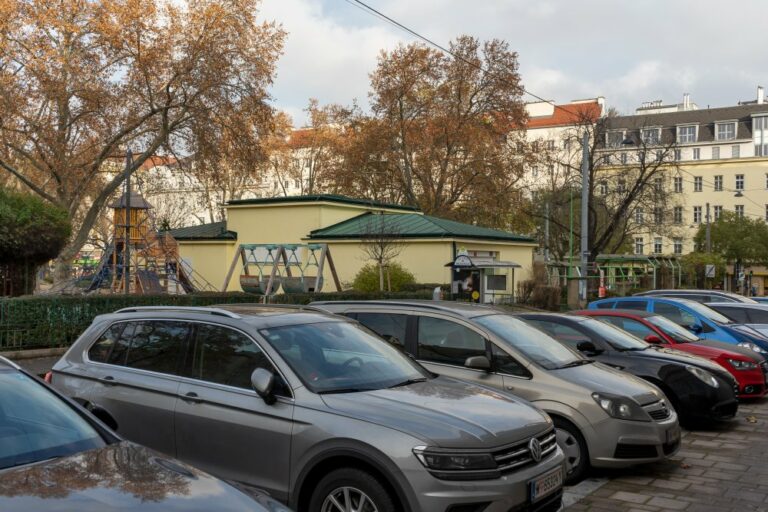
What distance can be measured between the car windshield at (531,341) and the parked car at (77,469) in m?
4.33

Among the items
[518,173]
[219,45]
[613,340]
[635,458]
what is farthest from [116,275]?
[635,458]

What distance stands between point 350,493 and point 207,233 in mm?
34580

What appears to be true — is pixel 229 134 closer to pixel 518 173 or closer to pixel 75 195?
pixel 75 195

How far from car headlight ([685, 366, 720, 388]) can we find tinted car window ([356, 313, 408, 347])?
13.4 ft

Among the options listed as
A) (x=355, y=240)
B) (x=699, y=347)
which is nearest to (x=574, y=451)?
(x=699, y=347)

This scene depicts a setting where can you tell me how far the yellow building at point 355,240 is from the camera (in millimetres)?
30906

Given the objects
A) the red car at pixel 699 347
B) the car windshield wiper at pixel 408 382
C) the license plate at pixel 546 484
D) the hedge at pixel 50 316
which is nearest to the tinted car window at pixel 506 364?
the car windshield wiper at pixel 408 382

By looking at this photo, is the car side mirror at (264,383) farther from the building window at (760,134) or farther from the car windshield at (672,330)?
the building window at (760,134)

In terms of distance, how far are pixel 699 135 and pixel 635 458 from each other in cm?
8569

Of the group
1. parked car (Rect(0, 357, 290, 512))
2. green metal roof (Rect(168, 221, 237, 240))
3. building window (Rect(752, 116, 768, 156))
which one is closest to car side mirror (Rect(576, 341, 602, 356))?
parked car (Rect(0, 357, 290, 512))

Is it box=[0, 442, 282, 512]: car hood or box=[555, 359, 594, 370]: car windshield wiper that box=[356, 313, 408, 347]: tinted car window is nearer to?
box=[555, 359, 594, 370]: car windshield wiper

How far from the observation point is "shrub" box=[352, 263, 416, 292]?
28.7m

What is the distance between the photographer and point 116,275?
3216cm

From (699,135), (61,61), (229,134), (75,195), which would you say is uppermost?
(699,135)
